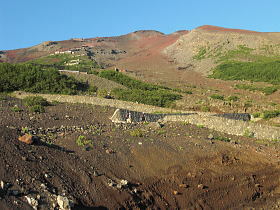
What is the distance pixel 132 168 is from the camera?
1063cm


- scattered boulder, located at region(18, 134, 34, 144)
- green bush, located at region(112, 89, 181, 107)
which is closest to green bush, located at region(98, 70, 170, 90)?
green bush, located at region(112, 89, 181, 107)

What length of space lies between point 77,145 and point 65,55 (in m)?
44.4

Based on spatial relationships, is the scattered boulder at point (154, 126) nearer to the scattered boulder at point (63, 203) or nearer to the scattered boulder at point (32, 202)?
the scattered boulder at point (63, 203)

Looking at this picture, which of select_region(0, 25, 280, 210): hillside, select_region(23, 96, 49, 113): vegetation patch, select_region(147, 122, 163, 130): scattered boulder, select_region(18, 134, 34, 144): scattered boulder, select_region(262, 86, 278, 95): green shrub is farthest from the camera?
select_region(262, 86, 278, 95): green shrub

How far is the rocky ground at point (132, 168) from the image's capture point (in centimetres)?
852

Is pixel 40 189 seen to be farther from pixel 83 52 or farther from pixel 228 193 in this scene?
pixel 83 52

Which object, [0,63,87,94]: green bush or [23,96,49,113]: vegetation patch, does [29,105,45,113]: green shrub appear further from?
[0,63,87,94]: green bush

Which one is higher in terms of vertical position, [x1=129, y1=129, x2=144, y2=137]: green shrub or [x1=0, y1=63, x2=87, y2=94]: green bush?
[x1=0, y1=63, x2=87, y2=94]: green bush

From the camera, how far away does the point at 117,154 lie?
1121cm

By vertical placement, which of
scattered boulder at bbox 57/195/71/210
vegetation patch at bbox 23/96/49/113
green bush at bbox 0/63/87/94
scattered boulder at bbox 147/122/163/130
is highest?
green bush at bbox 0/63/87/94

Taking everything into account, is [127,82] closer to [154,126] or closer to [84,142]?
[154,126]

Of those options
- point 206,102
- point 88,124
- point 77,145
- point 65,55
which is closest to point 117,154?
point 77,145

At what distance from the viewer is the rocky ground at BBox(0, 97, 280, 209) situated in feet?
28.0

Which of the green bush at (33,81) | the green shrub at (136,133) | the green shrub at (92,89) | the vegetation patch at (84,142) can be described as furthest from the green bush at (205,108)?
the vegetation patch at (84,142)
